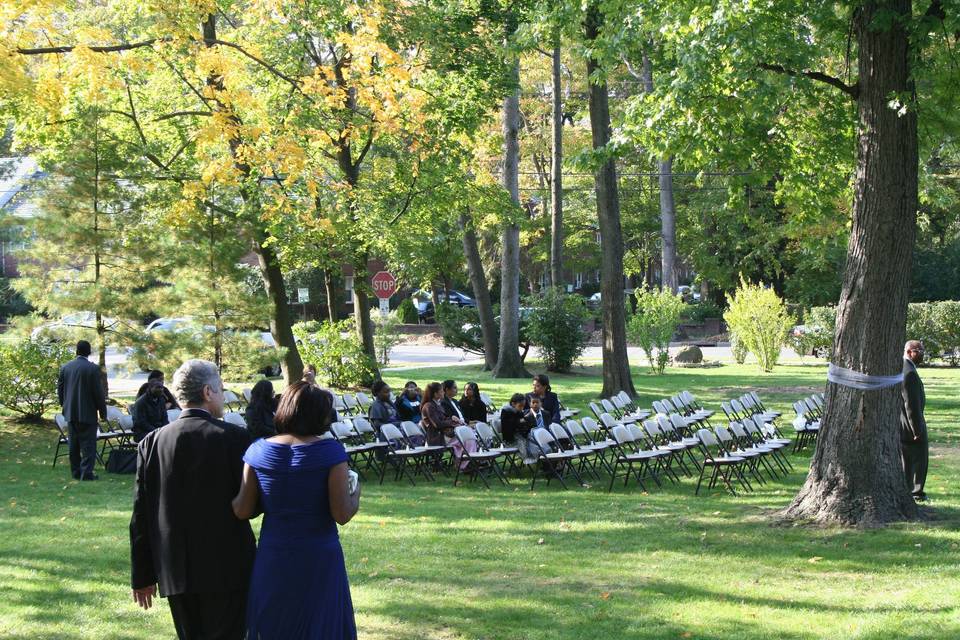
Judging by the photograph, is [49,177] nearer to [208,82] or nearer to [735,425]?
[208,82]

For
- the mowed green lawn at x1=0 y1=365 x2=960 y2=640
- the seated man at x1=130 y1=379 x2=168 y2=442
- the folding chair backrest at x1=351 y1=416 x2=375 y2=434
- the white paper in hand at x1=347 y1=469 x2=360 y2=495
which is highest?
the white paper in hand at x1=347 y1=469 x2=360 y2=495

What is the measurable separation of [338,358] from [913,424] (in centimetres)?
1579

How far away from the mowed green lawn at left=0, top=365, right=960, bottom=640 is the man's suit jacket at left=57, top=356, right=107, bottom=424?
0.84 meters

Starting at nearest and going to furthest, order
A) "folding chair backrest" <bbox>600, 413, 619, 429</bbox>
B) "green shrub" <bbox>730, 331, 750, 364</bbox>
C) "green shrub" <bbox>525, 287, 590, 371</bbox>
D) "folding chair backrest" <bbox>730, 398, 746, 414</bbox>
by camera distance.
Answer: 1. "folding chair backrest" <bbox>600, 413, 619, 429</bbox>
2. "folding chair backrest" <bbox>730, 398, 746, 414</bbox>
3. "green shrub" <bbox>525, 287, 590, 371</bbox>
4. "green shrub" <bbox>730, 331, 750, 364</bbox>

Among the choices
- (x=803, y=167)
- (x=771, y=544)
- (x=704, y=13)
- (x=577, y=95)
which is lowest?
(x=771, y=544)

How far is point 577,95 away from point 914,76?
40598 millimetres

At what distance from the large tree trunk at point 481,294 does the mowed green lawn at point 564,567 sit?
16.3 meters

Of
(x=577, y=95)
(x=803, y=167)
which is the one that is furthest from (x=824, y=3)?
(x=577, y=95)

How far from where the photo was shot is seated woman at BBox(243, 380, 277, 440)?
9547 millimetres

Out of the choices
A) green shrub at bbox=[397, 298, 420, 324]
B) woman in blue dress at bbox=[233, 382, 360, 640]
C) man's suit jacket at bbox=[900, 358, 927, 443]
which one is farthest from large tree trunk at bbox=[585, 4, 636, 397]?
green shrub at bbox=[397, 298, 420, 324]

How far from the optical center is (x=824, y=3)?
1017 centimetres

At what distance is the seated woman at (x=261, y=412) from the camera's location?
31.3ft

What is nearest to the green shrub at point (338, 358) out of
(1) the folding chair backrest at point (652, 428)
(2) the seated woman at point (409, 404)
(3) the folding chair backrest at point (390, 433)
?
(2) the seated woman at point (409, 404)

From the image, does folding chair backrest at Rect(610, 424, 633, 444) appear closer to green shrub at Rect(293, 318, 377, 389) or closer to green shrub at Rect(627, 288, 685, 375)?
green shrub at Rect(293, 318, 377, 389)
